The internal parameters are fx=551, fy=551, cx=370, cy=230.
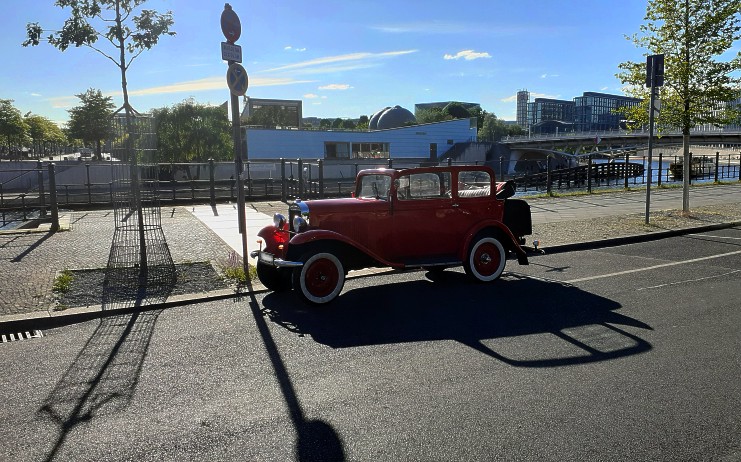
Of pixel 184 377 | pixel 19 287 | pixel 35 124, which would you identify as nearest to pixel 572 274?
pixel 184 377

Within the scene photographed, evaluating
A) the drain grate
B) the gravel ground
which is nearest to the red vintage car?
the gravel ground

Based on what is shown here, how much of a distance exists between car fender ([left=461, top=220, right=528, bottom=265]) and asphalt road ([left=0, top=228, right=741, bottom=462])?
30.1 inches

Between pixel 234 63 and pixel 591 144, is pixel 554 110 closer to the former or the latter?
pixel 591 144

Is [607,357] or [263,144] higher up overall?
[263,144]

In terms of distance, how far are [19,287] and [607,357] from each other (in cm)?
723

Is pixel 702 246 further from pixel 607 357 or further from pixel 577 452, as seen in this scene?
pixel 577 452

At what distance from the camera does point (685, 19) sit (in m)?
14.2

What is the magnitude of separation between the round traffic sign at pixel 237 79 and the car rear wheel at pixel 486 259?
406 cm

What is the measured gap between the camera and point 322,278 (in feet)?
22.5

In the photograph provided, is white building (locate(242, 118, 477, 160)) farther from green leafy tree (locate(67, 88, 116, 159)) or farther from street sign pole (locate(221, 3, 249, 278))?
street sign pole (locate(221, 3, 249, 278))

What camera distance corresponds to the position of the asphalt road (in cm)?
349

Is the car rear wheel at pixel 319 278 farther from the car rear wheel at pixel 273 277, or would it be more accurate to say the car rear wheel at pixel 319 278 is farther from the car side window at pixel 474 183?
the car side window at pixel 474 183

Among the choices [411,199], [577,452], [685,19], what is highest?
[685,19]

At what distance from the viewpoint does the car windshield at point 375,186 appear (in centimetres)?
754
